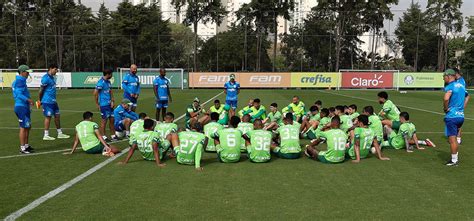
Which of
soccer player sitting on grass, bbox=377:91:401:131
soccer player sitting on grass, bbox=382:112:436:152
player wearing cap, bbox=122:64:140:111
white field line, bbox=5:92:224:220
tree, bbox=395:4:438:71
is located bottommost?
white field line, bbox=5:92:224:220

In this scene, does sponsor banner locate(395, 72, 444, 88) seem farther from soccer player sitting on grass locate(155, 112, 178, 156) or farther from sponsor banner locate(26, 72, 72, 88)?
soccer player sitting on grass locate(155, 112, 178, 156)

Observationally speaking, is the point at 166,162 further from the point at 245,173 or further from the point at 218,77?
the point at 218,77

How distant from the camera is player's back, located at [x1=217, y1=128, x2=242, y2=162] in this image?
805 cm

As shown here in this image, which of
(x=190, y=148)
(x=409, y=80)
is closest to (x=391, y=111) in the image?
(x=190, y=148)

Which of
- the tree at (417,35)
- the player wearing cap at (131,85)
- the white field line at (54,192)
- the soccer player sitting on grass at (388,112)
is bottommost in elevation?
the white field line at (54,192)

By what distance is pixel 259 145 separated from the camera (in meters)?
8.19

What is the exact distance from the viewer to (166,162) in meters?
8.34

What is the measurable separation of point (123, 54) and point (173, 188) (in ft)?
213

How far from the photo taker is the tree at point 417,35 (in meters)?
68.2

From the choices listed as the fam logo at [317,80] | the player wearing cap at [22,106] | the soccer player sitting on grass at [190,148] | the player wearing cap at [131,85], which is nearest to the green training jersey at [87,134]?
the player wearing cap at [22,106]

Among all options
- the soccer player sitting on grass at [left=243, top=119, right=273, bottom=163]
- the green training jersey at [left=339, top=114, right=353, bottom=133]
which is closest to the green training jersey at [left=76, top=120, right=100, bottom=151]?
the soccer player sitting on grass at [left=243, top=119, right=273, bottom=163]

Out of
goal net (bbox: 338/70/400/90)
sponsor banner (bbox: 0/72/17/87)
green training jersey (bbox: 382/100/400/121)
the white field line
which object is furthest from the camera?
goal net (bbox: 338/70/400/90)

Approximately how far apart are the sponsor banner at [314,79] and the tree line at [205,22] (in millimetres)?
11746

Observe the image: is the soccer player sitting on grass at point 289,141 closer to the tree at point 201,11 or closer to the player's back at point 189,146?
the player's back at point 189,146
